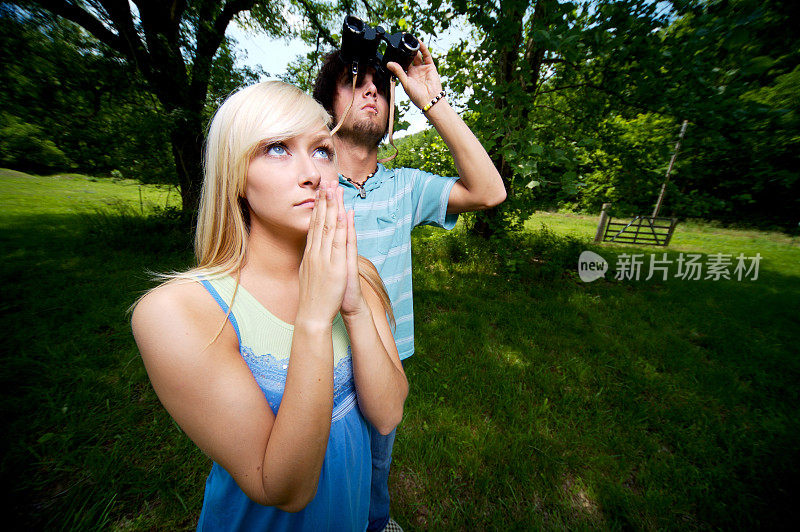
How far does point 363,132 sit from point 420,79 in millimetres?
508

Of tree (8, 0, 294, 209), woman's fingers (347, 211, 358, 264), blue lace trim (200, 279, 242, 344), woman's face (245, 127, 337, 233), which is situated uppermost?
tree (8, 0, 294, 209)

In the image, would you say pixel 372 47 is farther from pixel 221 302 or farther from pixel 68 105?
pixel 68 105

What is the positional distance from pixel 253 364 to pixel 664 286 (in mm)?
9877

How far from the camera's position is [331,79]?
1.99m

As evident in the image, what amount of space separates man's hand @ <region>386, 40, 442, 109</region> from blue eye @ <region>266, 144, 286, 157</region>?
101 cm

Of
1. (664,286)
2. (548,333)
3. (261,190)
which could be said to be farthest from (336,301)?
(664,286)

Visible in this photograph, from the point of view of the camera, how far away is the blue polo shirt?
181cm

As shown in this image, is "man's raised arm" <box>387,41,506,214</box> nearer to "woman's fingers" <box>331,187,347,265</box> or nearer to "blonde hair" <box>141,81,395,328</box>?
"blonde hair" <box>141,81,395,328</box>

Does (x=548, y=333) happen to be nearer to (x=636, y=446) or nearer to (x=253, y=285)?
(x=636, y=446)

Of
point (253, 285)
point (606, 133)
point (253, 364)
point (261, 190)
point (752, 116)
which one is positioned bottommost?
point (253, 364)

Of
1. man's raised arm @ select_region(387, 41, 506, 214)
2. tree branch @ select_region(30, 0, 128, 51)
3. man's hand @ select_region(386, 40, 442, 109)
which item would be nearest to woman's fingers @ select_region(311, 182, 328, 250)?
man's raised arm @ select_region(387, 41, 506, 214)

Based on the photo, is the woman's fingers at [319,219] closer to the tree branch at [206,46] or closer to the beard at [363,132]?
the beard at [363,132]

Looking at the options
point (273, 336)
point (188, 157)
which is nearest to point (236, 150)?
point (273, 336)

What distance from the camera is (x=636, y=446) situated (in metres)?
2.87
